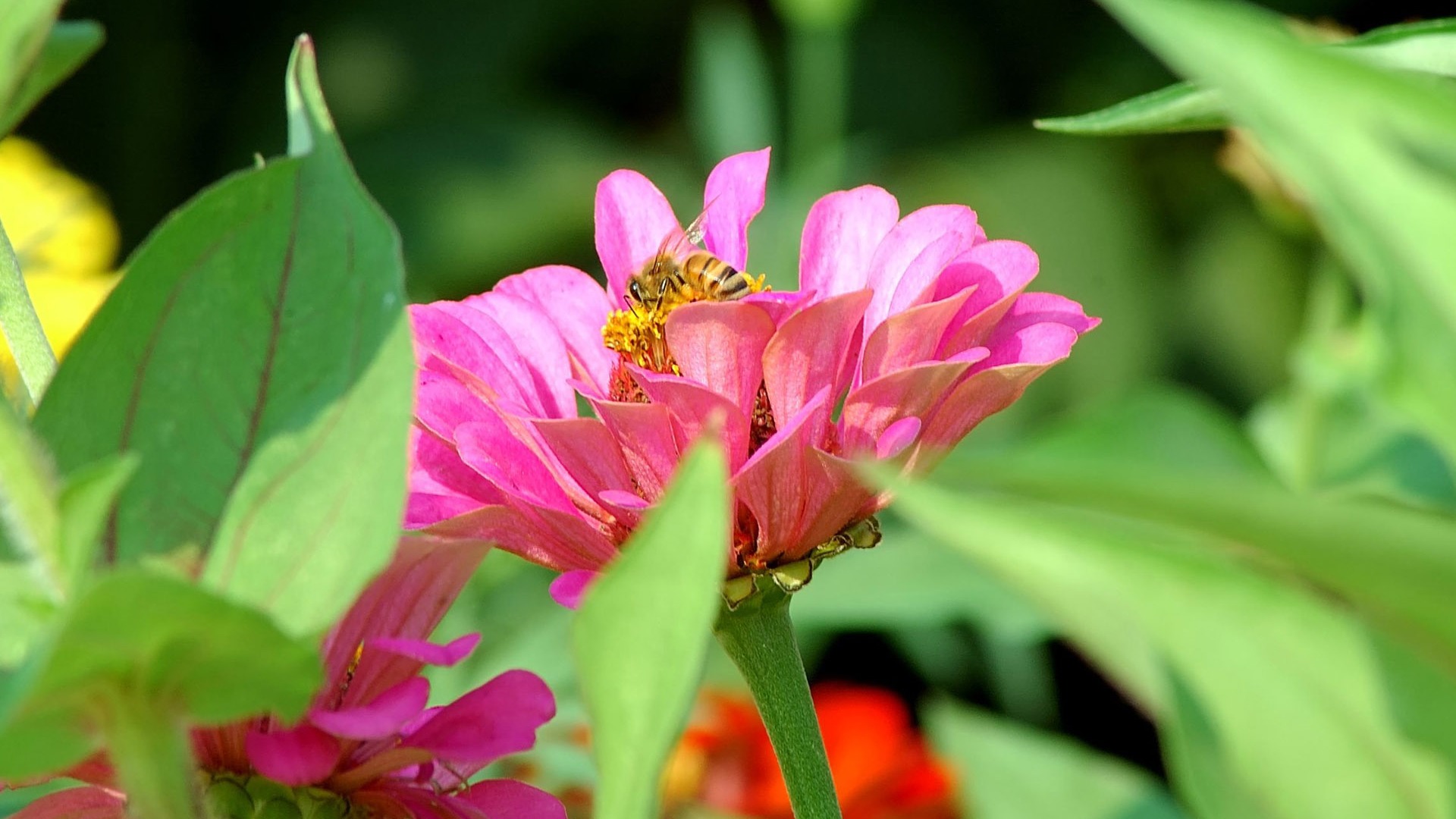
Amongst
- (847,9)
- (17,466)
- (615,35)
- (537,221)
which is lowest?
(537,221)

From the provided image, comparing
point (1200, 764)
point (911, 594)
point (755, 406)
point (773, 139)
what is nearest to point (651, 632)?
point (1200, 764)

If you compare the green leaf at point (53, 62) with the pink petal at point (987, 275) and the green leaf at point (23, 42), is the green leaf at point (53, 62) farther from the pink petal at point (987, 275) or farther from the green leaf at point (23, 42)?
the pink petal at point (987, 275)

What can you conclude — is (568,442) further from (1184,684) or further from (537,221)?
(537,221)

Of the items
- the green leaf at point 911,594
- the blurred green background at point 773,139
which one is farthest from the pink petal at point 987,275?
the blurred green background at point 773,139

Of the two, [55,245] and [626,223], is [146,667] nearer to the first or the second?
[626,223]

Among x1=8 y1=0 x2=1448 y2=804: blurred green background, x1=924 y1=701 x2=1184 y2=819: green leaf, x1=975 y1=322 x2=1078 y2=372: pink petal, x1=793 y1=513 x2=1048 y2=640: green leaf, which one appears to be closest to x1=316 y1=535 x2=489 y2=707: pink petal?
x1=975 y1=322 x2=1078 y2=372: pink petal

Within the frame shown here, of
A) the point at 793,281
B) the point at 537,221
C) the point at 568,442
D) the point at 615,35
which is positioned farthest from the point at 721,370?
the point at 615,35
